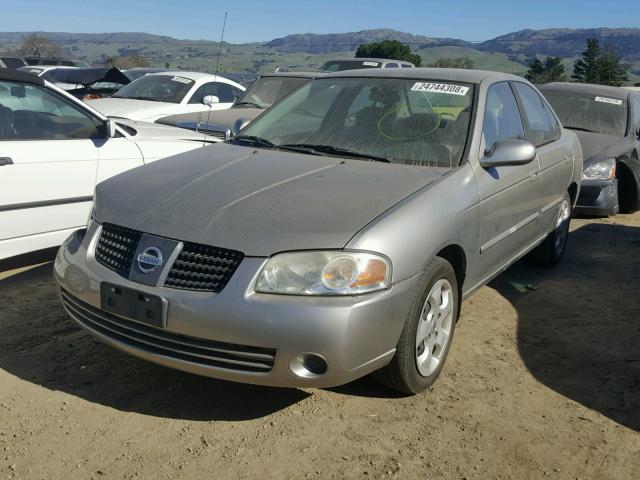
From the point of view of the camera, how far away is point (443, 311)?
3.50 m

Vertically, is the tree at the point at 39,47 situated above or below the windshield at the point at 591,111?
below

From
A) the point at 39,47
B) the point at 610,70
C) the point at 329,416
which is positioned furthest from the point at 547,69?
the point at 329,416

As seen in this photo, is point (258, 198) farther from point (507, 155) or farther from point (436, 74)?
point (436, 74)

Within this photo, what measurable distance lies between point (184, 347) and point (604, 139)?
6.90 m

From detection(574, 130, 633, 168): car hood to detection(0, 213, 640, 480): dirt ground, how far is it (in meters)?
3.88

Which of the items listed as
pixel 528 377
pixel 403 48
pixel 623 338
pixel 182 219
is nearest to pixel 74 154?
pixel 182 219

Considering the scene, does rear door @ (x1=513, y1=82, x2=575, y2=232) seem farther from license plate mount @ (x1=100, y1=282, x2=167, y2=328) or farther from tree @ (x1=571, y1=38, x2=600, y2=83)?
tree @ (x1=571, y1=38, x2=600, y2=83)

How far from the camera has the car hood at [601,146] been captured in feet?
25.4

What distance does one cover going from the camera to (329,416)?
126 inches

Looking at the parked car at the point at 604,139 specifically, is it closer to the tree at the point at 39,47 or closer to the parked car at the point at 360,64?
the parked car at the point at 360,64

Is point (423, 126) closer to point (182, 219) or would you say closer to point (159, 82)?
point (182, 219)

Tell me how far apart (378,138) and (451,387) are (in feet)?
4.82

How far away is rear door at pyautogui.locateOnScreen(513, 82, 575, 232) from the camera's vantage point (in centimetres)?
484

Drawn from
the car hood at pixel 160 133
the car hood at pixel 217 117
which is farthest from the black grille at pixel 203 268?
the car hood at pixel 217 117
